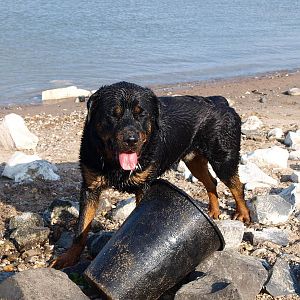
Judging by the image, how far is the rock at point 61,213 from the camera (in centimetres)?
608

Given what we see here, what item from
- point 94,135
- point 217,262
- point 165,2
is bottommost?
point 165,2

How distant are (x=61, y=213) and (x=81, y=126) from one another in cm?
407

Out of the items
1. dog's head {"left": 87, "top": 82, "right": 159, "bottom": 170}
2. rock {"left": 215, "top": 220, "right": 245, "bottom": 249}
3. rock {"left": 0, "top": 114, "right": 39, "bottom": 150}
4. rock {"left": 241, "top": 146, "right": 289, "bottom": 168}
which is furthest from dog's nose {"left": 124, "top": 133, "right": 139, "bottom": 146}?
rock {"left": 0, "top": 114, "right": 39, "bottom": 150}

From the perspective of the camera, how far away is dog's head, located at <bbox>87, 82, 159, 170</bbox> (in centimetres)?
490

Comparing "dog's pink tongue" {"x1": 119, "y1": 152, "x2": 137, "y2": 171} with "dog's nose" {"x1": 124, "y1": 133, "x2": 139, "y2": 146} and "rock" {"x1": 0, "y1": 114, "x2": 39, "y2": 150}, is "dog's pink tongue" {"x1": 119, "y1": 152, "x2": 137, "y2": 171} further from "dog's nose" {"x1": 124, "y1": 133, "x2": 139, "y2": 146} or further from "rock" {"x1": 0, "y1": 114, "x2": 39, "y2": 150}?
"rock" {"x1": 0, "y1": 114, "x2": 39, "y2": 150}

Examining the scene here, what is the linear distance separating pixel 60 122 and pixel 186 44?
979cm

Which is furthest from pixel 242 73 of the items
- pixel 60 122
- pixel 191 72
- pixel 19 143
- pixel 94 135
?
pixel 94 135

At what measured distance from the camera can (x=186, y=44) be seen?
1966cm

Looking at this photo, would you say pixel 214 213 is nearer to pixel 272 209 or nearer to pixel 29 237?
pixel 272 209

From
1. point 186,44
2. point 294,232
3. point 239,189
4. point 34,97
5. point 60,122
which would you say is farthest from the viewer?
point 186,44

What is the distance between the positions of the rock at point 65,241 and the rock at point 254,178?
2.31 m

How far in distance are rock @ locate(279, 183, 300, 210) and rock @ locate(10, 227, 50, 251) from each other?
95.8 inches

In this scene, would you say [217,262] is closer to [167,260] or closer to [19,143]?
[167,260]

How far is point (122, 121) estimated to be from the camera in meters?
4.97
